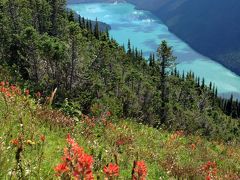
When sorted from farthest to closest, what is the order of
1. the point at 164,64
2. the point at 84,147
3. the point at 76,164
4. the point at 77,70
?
the point at 164,64, the point at 77,70, the point at 84,147, the point at 76,164

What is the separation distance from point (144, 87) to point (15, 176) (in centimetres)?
8214

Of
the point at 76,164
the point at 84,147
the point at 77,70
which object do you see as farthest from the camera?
the point at 77,70

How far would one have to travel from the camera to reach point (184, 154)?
1544 centimetres

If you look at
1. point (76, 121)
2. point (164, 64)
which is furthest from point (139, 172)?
point (164, 64)

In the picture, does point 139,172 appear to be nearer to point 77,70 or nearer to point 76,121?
point 76,121

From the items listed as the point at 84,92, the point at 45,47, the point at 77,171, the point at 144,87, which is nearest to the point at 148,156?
the point at 77,171

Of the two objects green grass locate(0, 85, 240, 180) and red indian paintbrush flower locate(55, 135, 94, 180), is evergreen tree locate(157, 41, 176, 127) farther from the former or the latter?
red indian paintbrush flower locate(55, 135, 94, 180)

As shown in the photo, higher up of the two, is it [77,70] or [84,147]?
[84,147]

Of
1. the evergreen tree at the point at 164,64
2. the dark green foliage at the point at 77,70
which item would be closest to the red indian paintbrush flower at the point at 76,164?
the dark green foliage at the point at 77,70

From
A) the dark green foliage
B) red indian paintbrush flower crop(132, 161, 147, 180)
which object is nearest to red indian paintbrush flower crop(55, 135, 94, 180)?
red indian paintbrush flower crop(132, 161, 147, 180)

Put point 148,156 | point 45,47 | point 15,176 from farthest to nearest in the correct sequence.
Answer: point 45,47 < point 148,156 < point 15,176

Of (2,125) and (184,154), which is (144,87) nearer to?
(184,154)

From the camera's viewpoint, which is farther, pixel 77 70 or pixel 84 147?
pixel 77 70

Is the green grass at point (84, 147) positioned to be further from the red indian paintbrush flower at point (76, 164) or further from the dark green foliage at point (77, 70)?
the dark green foliage at point (77, 70)
